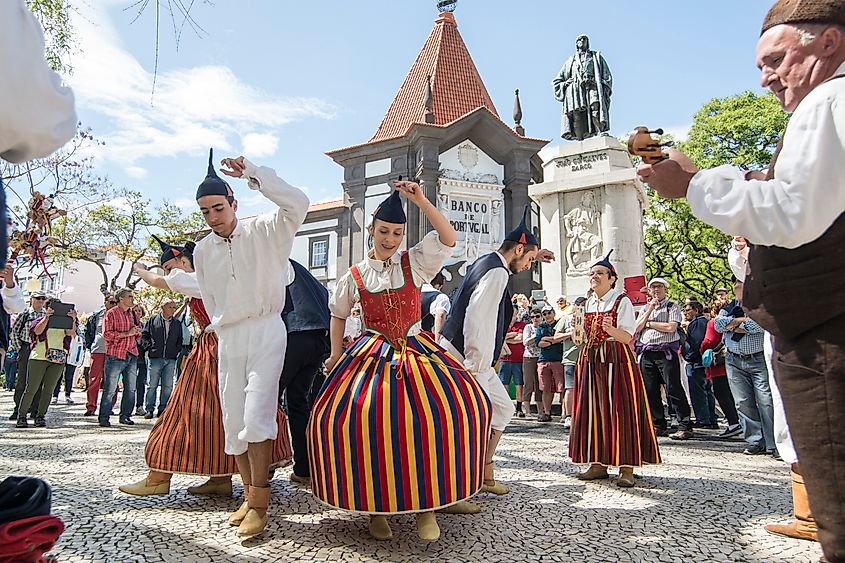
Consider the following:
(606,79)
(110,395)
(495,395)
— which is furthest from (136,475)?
(606,79)

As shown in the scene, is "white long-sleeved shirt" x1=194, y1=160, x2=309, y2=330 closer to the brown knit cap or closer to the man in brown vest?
the man in brown vest

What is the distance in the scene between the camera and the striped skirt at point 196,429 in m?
3.78

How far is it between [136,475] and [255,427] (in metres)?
2.34

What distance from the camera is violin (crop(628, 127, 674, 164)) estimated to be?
1812mm

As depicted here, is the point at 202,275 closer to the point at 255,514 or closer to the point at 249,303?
the point at 249,303

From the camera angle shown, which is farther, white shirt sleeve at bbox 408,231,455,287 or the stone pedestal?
the stone pedestal

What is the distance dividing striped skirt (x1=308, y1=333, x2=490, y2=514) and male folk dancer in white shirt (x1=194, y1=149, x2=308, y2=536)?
32cm

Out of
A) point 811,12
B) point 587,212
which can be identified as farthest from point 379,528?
point 587,212

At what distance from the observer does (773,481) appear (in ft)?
15.6

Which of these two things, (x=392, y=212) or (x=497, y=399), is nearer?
(x=392, y=212)

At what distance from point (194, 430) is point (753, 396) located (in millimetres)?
5821

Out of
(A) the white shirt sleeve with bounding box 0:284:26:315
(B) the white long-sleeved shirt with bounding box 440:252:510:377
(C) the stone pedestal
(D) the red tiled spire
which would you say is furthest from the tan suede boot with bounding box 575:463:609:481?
(D) the red tiled spire

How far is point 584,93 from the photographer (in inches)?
527

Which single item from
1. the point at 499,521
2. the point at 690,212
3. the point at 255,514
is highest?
the point at 690,212
